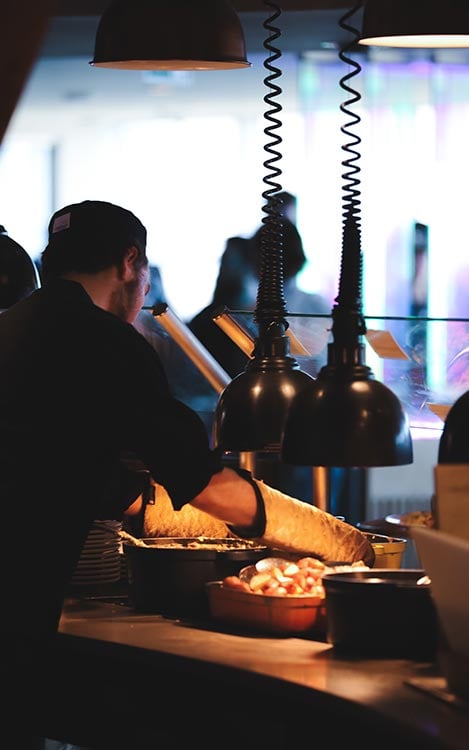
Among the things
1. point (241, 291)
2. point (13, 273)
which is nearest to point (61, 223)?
point (13, 273)

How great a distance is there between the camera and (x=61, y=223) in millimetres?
3471

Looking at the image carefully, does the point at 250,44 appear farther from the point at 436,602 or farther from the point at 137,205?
the point at 436,602

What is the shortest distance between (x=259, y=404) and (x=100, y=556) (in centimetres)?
72

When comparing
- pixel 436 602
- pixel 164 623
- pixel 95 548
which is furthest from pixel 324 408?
pixel 95 548

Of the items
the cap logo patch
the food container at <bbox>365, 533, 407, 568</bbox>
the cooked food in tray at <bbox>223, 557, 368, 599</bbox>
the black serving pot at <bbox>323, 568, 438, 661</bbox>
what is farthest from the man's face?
the black serving pot at <bbox>323, 568, 438, 661</bbox>

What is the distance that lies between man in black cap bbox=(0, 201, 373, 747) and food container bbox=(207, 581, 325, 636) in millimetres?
244

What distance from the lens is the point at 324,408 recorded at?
2.69 meters

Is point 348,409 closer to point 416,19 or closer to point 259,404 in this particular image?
point 259,404

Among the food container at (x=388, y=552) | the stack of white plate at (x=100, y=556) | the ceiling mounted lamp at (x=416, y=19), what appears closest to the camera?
the ceiling mounted lamp at (x=416, y=19)

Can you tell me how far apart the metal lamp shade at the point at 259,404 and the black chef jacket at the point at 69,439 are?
133mm

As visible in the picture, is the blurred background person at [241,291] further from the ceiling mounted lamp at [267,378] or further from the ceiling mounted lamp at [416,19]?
the ceiling mounted lamp at [416,19]

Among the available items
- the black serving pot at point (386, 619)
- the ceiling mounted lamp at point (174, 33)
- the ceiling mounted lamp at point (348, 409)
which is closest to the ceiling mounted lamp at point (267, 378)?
the ceiling mounted lamp at point (174, 33)

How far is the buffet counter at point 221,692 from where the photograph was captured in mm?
2264

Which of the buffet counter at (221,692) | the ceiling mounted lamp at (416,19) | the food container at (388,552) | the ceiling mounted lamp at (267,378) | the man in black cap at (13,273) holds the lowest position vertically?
the buffet counter at (221,692)
